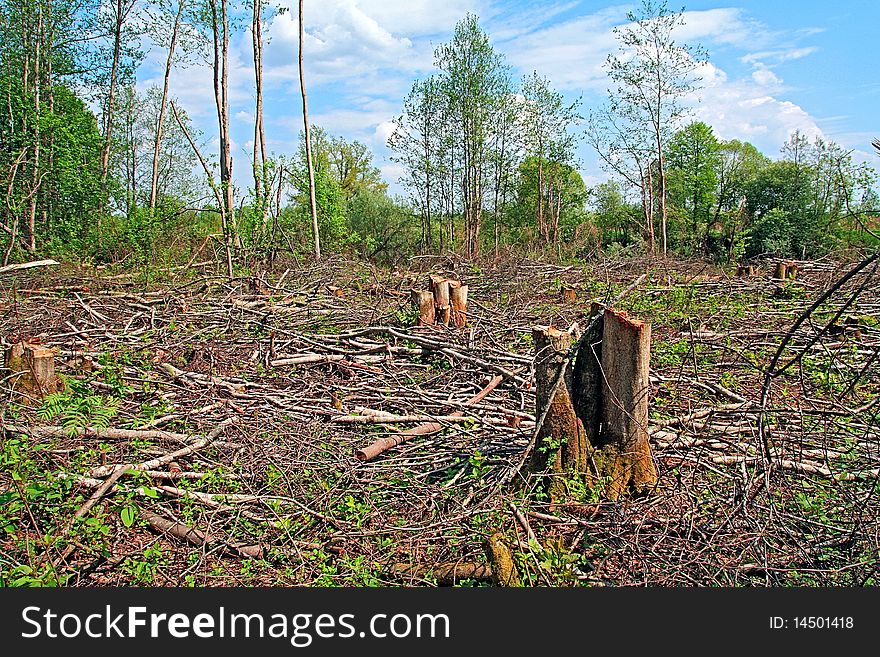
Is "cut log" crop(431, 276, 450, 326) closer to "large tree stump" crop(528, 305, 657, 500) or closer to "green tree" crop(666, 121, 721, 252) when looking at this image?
"large tree stump" crop(528, 305, 657, 500)

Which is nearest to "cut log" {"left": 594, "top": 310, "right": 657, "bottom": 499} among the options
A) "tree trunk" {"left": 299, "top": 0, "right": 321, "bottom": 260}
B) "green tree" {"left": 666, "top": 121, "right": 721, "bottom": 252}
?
"tree trunk" {"left": 299, "top": 0, "right": 321, "bottom": 260}

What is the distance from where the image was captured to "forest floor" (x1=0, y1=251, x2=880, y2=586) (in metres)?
3.25

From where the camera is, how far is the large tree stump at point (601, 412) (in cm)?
371

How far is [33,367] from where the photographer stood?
17.0 ft

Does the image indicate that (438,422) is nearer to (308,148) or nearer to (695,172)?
(308,148)

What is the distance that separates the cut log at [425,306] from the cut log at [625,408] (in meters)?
4.08

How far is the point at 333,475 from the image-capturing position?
4355 millimetres

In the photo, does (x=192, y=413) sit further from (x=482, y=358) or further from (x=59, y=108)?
(x=59, y=108)

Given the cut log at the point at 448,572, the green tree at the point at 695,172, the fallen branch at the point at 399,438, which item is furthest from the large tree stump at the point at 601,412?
the green tree at the point at 695,172

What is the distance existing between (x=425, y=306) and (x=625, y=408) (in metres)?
4.27

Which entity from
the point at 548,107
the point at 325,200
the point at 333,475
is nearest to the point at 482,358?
the point at 333,475

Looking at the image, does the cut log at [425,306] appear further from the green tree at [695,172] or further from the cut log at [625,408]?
the green tree at [695,172]

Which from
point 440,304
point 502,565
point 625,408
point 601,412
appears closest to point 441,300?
point 440,304

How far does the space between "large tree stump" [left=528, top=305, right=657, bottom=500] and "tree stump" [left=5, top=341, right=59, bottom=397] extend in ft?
12.7
